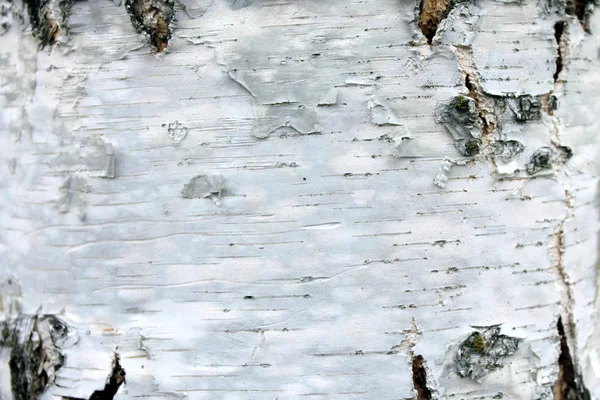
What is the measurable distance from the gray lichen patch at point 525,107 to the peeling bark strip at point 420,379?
0.52 m

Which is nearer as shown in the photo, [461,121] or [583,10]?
[461,121]

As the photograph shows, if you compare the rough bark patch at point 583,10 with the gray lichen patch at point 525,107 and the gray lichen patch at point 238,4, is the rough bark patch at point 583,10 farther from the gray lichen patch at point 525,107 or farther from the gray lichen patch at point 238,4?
the gray lichen patch at point 238,4

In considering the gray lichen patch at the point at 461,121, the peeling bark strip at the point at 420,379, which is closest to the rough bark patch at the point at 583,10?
the gray lichen patch at the point at 461,121

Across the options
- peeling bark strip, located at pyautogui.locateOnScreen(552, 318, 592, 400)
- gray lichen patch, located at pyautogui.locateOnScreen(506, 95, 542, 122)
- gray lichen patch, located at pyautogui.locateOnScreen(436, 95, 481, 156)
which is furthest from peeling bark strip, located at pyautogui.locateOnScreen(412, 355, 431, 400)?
gray lichen patch, located at pyautogui.locateOnScreen(506, 95, 542, 122)

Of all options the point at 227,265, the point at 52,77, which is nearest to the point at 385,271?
the point at 227,265

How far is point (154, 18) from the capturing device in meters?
1.06

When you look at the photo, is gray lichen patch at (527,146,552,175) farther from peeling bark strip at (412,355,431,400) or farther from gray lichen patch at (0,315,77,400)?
gray lichen patch at (0,315,77,400)

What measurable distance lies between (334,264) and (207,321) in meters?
0.28

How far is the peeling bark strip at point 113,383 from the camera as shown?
1.09 m

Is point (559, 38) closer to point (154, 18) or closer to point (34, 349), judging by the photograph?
point (154, 18)

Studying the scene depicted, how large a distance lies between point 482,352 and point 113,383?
0.76 m

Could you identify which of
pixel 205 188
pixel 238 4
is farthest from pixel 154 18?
pixel 205 188

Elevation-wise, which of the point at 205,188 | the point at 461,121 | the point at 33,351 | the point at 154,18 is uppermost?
the point at 154,18

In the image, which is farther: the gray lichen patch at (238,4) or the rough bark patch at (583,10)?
the rough bark patch at (583,10)
